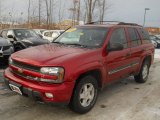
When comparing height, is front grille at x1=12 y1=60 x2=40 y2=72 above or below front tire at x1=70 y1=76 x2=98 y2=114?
above

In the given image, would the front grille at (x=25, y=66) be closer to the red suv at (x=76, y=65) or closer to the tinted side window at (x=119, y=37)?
the red suv at (x=76, y=65)

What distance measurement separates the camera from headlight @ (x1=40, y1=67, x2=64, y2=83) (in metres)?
4.35

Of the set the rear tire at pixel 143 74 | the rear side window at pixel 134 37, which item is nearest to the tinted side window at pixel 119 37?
the rear side window at pixel 134 37

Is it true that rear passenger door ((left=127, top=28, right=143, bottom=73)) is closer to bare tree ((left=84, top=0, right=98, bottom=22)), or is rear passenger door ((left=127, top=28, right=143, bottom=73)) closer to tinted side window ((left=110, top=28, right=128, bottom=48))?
tinted side window ((left=110, top=28, right=128, bottom=48))

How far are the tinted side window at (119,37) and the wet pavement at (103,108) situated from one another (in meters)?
A: 1.27

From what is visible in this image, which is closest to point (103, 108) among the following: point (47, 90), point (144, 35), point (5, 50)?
point (47, 90)

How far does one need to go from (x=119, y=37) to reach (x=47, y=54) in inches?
79.8

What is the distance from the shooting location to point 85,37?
576 centimetres

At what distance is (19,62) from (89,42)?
5.22 ft

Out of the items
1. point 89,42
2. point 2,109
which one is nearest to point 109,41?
point 89,42

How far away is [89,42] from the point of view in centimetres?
559

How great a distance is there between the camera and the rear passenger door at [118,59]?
5535 millimetres

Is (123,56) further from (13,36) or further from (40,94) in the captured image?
(13,36)

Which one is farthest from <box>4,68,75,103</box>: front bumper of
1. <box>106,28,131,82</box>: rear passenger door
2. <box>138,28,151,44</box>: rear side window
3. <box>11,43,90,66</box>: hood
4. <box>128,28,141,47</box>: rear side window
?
<box>138,28,151,44</box>: rear side window
